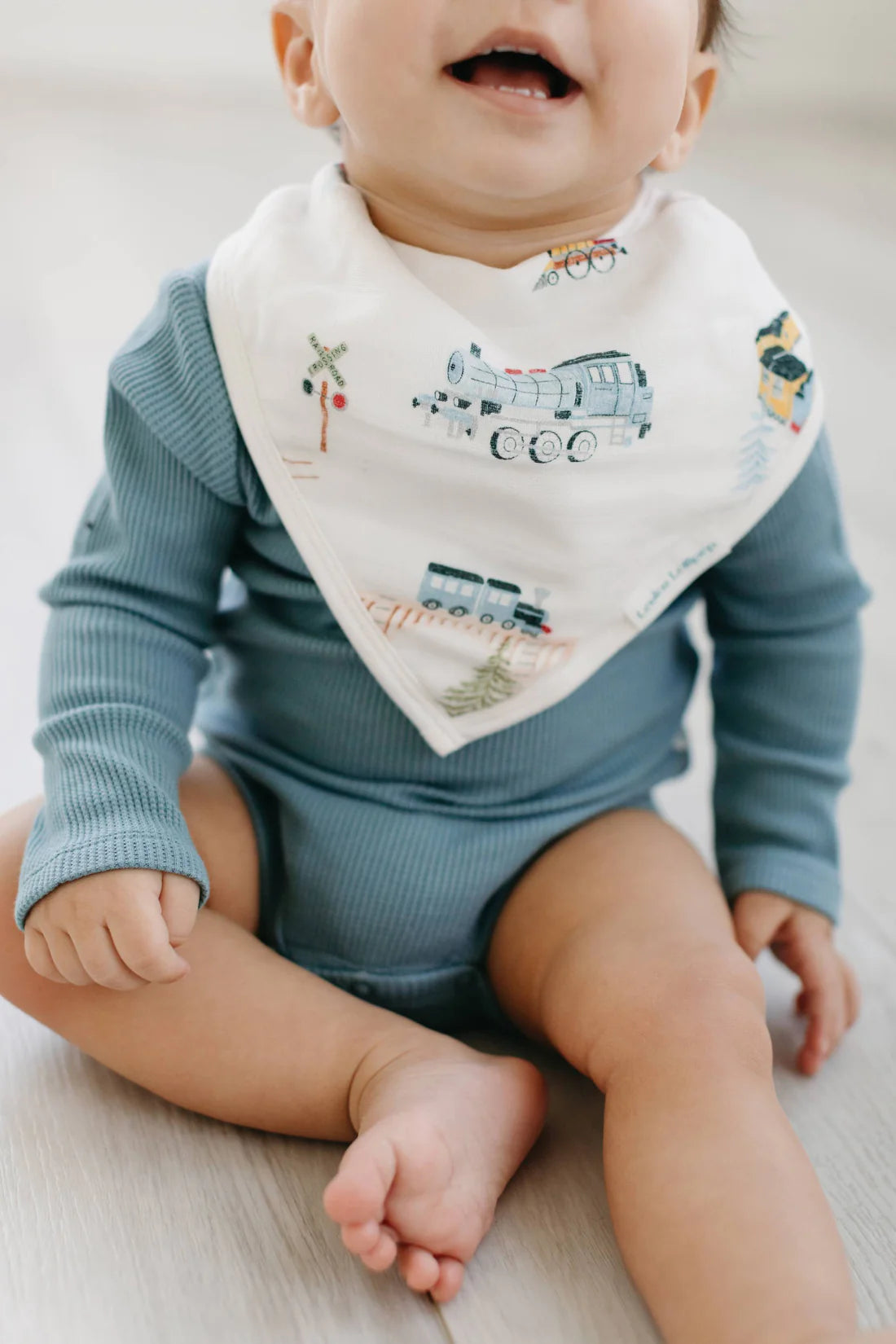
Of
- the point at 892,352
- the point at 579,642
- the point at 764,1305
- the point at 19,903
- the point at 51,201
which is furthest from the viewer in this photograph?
the point at 51,201

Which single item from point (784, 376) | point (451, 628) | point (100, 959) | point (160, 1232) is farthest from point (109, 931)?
point (784, 376)

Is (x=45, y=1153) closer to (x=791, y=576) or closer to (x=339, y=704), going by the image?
(x=339, y=704)

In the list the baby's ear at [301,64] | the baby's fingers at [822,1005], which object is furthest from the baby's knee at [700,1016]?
the baby's ear at [301,64]

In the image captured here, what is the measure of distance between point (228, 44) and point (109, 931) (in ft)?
6.82

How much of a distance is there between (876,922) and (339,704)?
376mm

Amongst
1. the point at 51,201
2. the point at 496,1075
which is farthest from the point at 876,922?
the point at 51,201

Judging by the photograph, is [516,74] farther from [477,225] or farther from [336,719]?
[336,719]

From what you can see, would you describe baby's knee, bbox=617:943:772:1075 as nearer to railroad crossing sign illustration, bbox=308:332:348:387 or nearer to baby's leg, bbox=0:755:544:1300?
baby's leg, bbox=0:755:544:1300

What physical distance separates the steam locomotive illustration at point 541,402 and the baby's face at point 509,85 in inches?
3.3

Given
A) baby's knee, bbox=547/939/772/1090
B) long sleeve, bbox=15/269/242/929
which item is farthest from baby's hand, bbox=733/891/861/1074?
long sleeve, bbox=15/269/242/929

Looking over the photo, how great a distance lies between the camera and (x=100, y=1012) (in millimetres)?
682

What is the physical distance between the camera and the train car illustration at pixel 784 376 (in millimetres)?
762

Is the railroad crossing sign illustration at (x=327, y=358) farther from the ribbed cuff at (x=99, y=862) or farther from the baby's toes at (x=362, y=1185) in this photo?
the baby's toes at (x=362, y=1185)

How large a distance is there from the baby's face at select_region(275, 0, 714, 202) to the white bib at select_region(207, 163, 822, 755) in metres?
0.06
